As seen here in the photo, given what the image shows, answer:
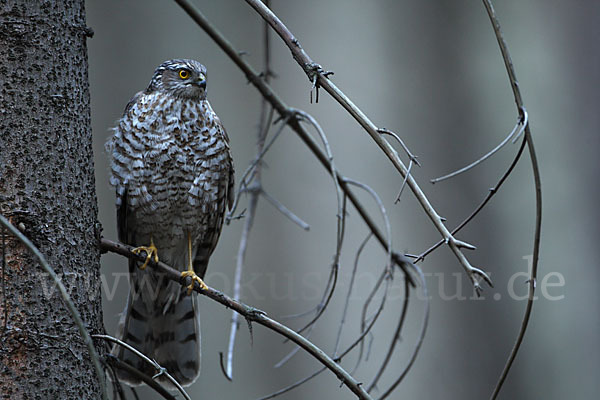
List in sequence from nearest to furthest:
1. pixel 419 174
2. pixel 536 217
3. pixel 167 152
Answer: pixel 536 217, pixel 167 152, pixel 419 174

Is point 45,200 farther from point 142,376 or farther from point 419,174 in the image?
point 419,174

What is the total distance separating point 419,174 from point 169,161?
13.8 ft

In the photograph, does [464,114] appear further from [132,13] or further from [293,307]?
[132,13]

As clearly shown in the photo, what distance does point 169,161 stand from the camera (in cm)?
261

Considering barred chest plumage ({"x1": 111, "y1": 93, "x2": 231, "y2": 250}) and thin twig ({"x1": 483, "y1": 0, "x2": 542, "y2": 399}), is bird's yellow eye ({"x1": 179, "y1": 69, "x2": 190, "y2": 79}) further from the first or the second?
thin twig ({"x1": 483, "y1": 0, "x2": 542, "y2": 399})

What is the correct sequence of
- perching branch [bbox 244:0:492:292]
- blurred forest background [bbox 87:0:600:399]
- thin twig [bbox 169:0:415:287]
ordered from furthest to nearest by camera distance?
blurred forest background [bbox 87:0:600:399]
thin twig [bbox 169:0:415:287]
perching branch [bbox 244:0:492:292]

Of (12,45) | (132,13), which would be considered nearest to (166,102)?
(12,45)

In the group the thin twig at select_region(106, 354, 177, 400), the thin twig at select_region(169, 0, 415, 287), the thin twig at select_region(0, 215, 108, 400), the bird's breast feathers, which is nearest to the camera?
the thin twig at select_region(0, 215, 108, 400)

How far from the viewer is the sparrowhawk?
8.58 feet

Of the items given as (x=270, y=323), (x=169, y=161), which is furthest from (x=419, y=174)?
(x=270, y=323)

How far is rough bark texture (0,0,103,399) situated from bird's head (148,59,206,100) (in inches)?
39.2

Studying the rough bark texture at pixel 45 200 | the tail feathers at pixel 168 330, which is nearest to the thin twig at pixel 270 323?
the rough bark texture at pixel 45 200

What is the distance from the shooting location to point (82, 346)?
1581 millimetres

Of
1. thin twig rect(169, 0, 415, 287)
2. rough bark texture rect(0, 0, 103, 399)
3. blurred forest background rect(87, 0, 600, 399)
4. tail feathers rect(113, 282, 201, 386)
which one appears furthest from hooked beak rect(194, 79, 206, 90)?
blurred forest background rect(87, 0, 600, 399)
